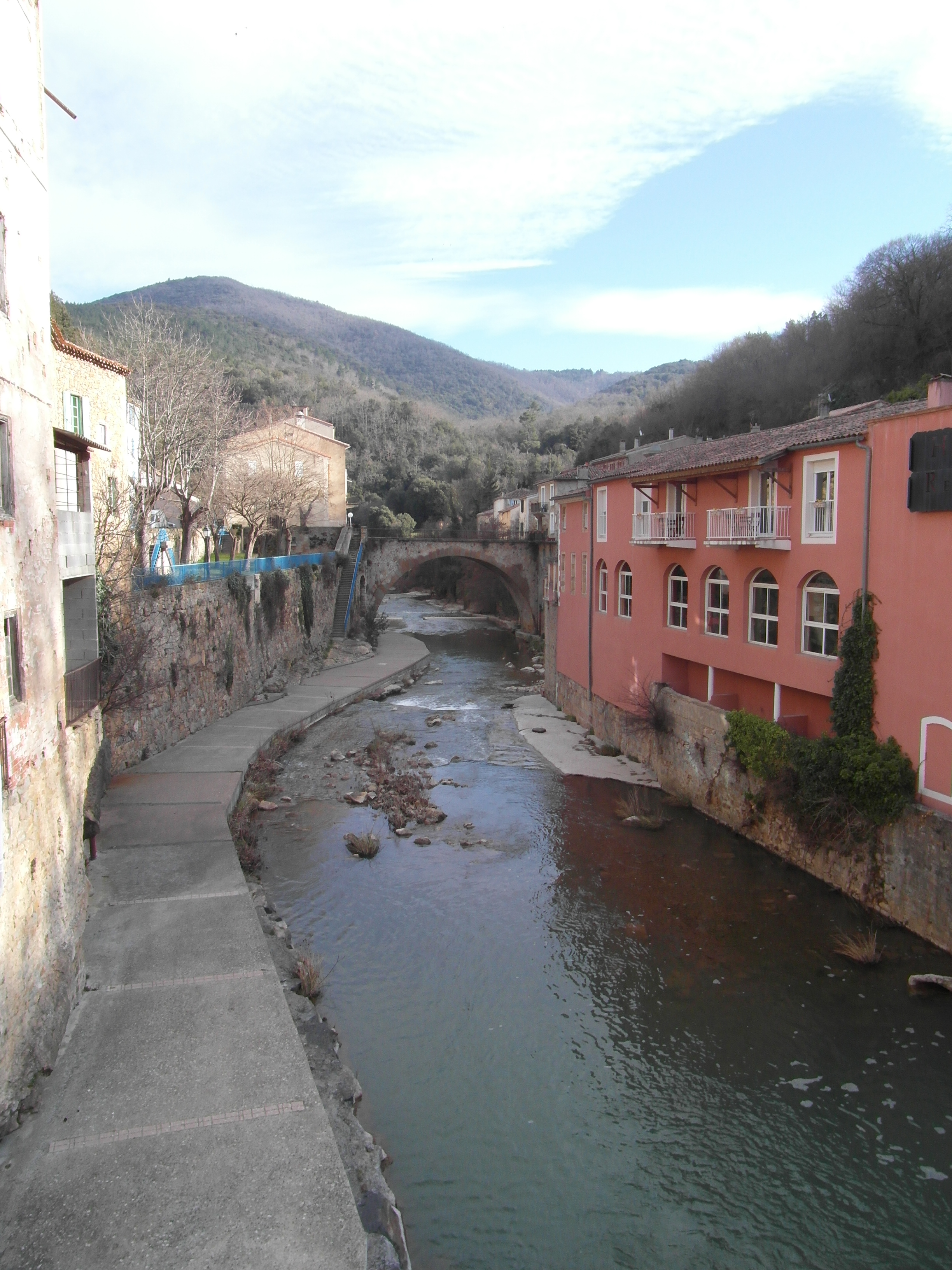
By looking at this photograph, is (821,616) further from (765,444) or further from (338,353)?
(338,353)

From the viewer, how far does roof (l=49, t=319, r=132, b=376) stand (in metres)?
18.3

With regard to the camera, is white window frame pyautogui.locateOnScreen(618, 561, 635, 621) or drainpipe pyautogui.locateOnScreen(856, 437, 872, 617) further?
white window frame pyautogui.locateOnScreen(618, 561, 635, 621)

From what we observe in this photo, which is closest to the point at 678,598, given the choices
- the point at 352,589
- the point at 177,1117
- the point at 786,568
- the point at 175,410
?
the point at 786,568

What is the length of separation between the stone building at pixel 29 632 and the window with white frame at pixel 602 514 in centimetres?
1554

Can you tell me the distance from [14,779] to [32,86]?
22.3ft

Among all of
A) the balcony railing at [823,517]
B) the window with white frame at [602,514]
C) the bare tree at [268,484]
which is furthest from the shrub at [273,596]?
the balcony railing at [823,517]

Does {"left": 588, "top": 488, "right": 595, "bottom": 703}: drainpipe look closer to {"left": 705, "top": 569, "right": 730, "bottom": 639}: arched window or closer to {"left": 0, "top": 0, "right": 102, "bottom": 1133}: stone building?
{"left": 705, "top": 569, "right": 730, "bottom": 639}: arched window

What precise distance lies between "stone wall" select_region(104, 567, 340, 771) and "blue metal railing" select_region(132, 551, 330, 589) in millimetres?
219

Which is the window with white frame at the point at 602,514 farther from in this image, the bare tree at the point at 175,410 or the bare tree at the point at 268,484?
the bare tree at the point at 268,484

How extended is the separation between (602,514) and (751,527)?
794 cm

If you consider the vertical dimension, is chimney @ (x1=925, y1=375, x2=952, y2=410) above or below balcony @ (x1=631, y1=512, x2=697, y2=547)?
above

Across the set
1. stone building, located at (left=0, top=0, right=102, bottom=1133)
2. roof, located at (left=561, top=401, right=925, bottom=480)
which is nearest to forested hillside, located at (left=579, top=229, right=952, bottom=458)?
roof, located at (left=561, top=401, right=925, bottom=480)

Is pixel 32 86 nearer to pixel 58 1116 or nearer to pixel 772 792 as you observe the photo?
pixel 58 1116

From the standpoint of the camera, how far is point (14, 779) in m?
7.14
